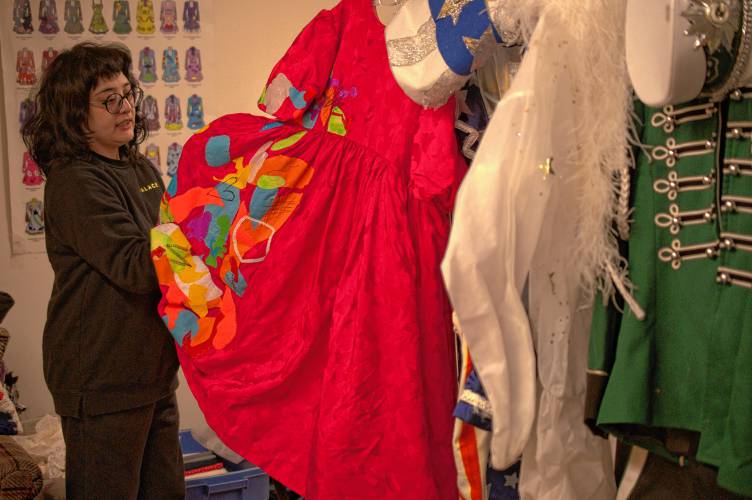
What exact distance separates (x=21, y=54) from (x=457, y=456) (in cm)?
244

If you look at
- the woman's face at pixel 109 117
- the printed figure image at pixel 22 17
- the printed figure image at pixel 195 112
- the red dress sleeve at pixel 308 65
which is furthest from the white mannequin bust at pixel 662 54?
the printed figure image at pixel 22 17

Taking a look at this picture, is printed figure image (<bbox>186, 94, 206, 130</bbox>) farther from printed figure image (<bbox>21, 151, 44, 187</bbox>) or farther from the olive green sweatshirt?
the olive green sweatshirt

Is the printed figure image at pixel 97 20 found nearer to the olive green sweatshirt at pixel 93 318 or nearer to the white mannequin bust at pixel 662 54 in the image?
the olive green sweatshirt at pixel 93 318

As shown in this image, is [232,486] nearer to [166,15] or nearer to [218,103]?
[218,103]

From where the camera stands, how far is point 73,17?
9.38 feet

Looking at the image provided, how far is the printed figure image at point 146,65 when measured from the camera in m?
2.93

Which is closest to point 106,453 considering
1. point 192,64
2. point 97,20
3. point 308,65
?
point 308,65

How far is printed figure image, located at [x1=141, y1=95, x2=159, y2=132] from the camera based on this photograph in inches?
116

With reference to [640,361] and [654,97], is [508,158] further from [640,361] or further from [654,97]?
[640,361]

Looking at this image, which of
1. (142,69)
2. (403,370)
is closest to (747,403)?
(403,370)

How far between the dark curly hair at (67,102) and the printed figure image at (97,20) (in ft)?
3.00

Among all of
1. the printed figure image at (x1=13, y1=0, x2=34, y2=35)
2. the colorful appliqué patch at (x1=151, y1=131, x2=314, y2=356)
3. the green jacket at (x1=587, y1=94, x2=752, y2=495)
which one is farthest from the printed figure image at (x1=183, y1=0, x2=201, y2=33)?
the green jacket at (x1=587, y1=94, x2=752, y2=495)

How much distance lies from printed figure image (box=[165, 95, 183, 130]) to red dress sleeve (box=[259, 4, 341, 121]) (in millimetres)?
1601

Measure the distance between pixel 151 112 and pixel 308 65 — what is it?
5.50 ft
